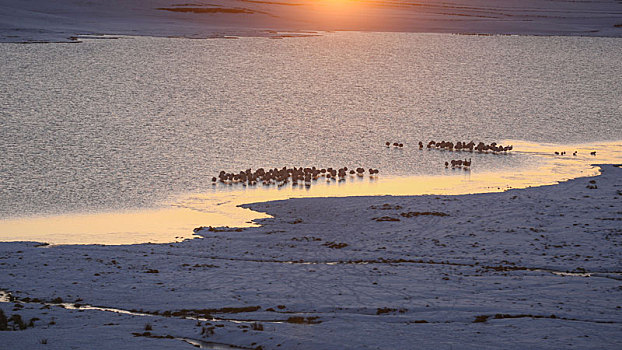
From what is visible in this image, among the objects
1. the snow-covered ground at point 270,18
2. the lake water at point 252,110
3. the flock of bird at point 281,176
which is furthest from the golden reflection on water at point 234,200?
the snow-covered ground at point 270,18

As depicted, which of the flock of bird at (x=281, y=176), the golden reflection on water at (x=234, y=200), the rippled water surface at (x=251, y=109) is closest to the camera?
the golden reflection on water at (x=234, y=200)

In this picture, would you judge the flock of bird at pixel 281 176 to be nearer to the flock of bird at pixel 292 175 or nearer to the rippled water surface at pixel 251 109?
the flock of bird at pixel 292 175

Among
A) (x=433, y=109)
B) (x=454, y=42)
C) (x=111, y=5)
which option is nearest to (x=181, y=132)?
(x=433, y=109)

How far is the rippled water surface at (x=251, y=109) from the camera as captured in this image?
3741cm

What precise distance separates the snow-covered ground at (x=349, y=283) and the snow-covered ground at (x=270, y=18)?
8000 centimetres

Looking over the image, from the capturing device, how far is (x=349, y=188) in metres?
35.3

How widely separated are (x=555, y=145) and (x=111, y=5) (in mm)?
105545

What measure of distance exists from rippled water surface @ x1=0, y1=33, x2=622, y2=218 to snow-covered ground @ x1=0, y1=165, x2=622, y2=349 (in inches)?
309

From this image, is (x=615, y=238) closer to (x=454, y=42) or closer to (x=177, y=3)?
(x=454, y=42)

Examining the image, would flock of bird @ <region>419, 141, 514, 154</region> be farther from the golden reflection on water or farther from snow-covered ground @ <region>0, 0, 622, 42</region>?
snow-covered ground @ <region>0, 0, 622, 42</region>

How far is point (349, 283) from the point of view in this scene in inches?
853

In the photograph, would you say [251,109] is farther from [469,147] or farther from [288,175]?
[288,175]

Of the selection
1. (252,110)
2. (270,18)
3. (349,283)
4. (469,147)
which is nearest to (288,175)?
(469,147)

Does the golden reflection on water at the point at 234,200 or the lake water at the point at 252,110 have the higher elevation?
the lake water at the point at 252,110
